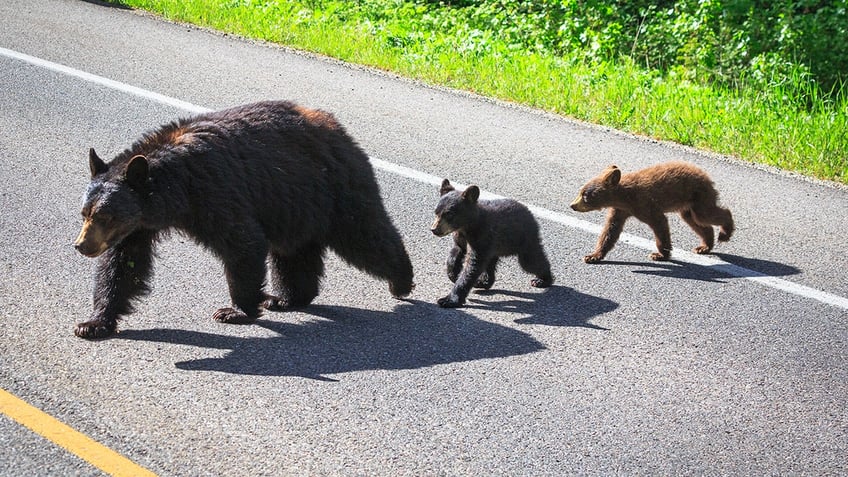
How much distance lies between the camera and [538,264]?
7.35 m

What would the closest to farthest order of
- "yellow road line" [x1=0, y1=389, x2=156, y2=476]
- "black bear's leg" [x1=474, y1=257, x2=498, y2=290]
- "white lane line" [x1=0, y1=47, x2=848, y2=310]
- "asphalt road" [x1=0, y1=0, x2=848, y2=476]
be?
"yellow road line" [x1=0, y1=389, x2=156, y2=476], "asphalt road" [x1=0, y1=0, x2=848, y2=476], "white lane line" [x1=0, y1=47, x2=848, y2=310], "black bear's leg" [x1=474, y1=257, x2=498, y2=290]

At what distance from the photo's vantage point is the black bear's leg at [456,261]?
24.3 feet

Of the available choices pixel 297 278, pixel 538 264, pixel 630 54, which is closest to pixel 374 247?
pixel 297 278

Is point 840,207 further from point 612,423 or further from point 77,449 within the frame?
point 77,449

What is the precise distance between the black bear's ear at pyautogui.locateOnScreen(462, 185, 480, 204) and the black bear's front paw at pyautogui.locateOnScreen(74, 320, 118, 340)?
7.60ft

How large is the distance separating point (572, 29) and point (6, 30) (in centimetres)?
734

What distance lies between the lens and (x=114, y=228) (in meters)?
5.95

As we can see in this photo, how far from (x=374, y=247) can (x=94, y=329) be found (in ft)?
5.58

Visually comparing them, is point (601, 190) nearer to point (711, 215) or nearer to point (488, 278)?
point (711, 215)

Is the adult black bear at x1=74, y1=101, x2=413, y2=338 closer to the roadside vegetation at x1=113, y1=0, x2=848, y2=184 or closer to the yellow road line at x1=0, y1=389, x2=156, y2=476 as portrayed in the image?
the yellow road line at x1=0, y1=389, x2=156, y2=476

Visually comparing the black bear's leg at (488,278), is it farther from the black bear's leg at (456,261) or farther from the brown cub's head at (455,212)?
the brown cub's head at (455,212)

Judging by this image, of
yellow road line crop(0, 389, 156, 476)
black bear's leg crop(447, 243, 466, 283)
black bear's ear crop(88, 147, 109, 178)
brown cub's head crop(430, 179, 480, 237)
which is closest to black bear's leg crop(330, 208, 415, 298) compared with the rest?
brown cub's head crop(430, 179, 480, 237)

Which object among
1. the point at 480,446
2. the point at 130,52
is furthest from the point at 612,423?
the point at 130,52

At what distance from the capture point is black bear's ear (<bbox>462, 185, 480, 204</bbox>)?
7.20 m
